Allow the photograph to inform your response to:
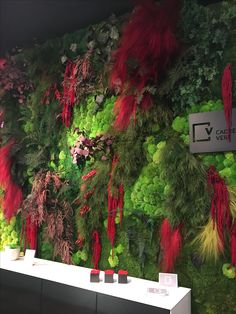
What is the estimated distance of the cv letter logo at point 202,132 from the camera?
2.03 m

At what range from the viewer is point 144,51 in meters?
2.21

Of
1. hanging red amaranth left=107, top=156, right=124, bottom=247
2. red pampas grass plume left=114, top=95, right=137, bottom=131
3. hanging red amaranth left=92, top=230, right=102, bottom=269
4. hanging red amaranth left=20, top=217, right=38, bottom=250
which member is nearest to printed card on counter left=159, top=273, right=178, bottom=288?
hanging red amaranth left=107, top=156, right=124, bottom=247

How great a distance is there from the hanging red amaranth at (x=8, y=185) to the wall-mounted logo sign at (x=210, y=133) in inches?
74.3

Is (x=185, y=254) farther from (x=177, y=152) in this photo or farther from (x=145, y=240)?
(x=177, y=152)

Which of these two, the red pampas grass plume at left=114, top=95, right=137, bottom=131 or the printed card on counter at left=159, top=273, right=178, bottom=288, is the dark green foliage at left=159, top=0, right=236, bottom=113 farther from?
the printed card on counter at left=159, top=273, right=178, bottom=288

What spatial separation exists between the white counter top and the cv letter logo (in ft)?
3.51

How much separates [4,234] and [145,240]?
1.72 meters

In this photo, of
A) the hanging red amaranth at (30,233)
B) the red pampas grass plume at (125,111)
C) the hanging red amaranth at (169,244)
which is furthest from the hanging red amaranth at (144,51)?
the hanging red amaranth at (30,233)

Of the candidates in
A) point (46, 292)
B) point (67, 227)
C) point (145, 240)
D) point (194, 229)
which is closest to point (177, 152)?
point (194, 229)

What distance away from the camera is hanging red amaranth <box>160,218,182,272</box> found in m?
2.02

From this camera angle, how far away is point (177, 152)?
2.06 metres

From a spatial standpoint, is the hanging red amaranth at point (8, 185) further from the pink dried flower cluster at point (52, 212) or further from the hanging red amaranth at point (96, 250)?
the hanging red amaranth at point (96, 250)

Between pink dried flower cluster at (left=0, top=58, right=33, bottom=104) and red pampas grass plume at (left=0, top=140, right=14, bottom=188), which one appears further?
pink dried flower cluster at (left=0, top=58, right=33, bottom=104)

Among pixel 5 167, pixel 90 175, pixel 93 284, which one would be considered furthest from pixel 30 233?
pixel 93 284
